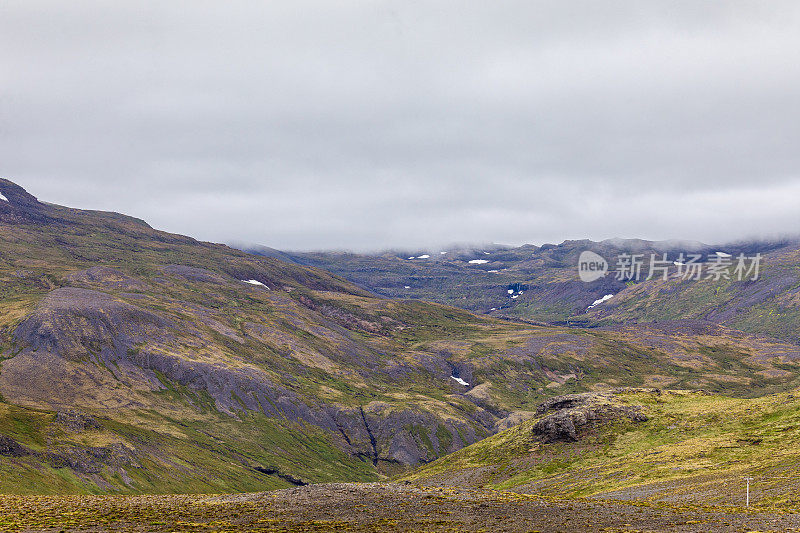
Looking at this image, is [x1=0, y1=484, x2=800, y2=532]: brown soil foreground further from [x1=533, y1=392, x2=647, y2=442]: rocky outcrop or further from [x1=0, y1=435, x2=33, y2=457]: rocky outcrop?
[x1=0, y1=435, x2=33, y2=457]: rocky outcrop

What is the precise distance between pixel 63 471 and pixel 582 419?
126270mm

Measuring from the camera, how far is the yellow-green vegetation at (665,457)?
71.5 m

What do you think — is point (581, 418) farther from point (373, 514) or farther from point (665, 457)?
point (373, 514)

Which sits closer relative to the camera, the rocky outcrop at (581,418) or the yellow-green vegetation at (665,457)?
the yellow-green vegetation at (665,457)

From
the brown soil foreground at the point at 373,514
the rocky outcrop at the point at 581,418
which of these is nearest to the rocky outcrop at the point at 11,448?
the brown soil foreground at the point at 373,514

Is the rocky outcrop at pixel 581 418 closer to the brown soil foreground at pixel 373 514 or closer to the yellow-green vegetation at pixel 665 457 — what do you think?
the yellow-green vegetation at pixel 665 457

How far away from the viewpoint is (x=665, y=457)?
9481cm

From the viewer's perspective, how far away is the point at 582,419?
12694 cm

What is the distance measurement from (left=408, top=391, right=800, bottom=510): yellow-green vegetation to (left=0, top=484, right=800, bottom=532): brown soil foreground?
1035 centimetres

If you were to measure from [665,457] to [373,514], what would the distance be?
189 feet

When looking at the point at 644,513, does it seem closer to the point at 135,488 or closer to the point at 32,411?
the point at 135,488

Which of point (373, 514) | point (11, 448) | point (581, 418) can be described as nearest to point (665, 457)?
point (581, 418)

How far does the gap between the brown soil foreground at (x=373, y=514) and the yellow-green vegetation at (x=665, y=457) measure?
34.0 feet

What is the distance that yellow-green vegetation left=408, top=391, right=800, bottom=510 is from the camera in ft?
235
